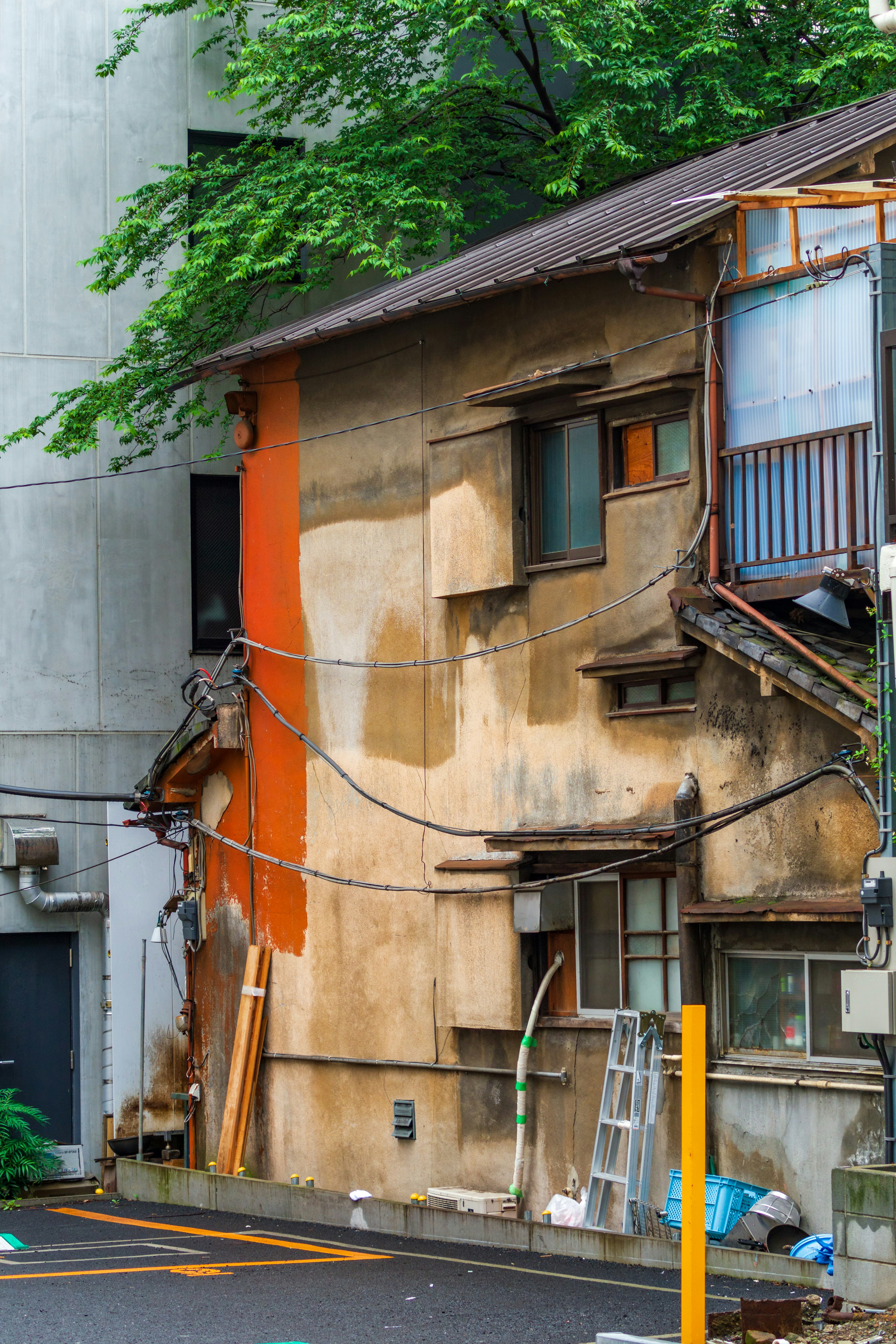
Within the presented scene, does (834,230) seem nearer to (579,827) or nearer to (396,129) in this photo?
(579,827)

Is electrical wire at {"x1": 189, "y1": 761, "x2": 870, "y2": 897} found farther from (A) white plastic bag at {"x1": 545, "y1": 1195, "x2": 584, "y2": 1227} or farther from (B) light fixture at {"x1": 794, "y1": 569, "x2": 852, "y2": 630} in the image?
(A) white plastic bag at {"x1": 545, "y1": 1195, "x2": 584, "y2": 1227}

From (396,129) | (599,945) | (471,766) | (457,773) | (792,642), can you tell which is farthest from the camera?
(396,129)

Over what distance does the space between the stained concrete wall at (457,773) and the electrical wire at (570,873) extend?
102mm

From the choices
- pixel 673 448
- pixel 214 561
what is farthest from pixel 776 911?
pixel 214 561

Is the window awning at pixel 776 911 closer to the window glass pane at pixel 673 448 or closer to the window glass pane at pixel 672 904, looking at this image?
the window glass pane at pixel 672 904

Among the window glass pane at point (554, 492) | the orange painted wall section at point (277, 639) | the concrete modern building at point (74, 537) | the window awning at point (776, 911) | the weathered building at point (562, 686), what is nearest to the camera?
the window awning at point (776, 911)

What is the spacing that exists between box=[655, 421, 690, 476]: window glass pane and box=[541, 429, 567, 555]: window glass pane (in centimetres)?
110

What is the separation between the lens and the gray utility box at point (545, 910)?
14.8 metres

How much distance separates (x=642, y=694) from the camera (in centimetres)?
1448

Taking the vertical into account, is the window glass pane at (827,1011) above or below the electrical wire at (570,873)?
below

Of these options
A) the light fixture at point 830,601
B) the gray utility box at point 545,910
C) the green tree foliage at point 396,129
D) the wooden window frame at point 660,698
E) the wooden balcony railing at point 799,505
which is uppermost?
the green tree foliage at point 396,129

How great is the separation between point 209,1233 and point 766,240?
10.0 meters

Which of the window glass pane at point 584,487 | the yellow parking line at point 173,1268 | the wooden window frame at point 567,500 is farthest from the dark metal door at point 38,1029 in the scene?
the window glass pane at point 584,487

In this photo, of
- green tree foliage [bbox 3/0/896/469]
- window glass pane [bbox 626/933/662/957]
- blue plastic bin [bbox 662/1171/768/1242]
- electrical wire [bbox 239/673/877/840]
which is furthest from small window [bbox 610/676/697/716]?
green tree foliage [bbox 3/0/896/469]
